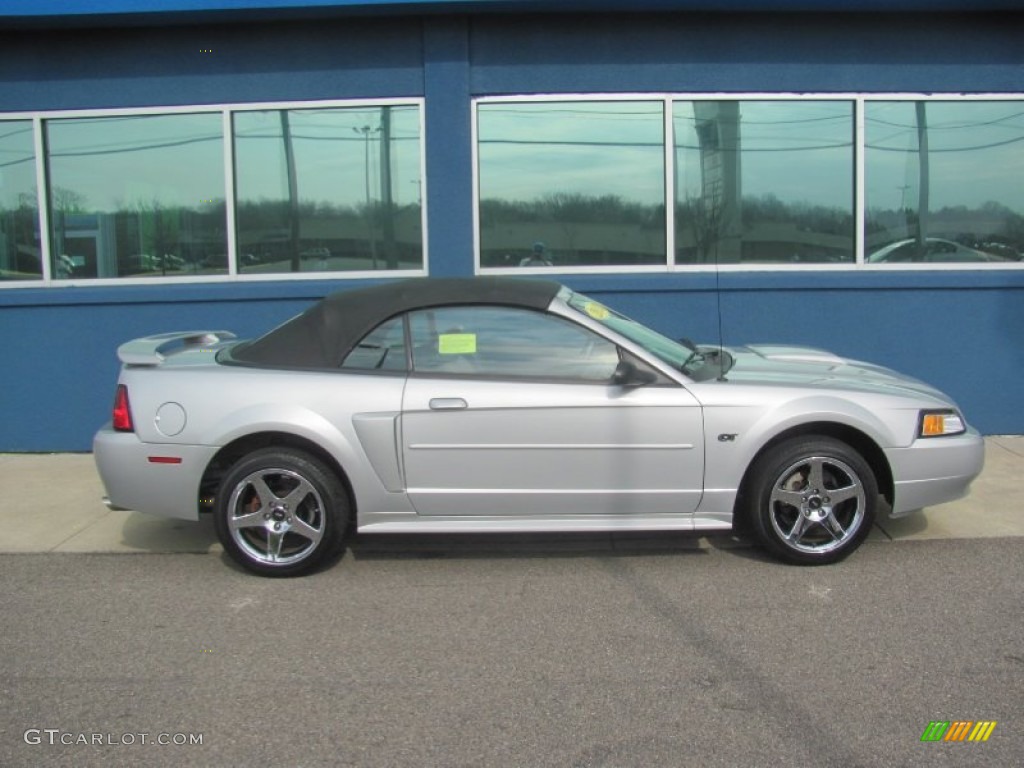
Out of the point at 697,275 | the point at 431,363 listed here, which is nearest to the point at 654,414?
the point at 431,363

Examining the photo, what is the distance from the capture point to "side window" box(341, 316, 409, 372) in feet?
17.3

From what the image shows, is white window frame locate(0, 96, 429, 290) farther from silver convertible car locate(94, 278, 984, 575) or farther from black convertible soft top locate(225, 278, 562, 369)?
silver convertible car locate(94, 278, 984, 575)

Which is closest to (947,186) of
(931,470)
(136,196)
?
(931,470)

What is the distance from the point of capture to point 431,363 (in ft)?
17.3

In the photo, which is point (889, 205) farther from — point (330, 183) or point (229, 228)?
point (229, 228)

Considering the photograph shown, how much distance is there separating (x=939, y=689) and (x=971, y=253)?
234 inches

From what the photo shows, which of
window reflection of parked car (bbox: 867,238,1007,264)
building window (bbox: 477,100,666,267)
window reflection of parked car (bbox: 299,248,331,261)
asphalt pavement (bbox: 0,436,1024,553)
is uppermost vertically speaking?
building window (bbox: 477,100,666,267)

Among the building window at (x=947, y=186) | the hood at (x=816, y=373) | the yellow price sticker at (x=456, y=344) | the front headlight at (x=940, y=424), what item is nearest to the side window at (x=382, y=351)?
the yellow price sticker at (x=456, y=344)

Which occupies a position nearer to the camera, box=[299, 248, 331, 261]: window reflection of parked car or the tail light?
the tail light

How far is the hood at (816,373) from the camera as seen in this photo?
533 centimetres

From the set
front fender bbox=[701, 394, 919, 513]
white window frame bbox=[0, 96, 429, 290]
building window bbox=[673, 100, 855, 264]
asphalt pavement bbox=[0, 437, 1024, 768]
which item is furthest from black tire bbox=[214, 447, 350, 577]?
building window bbox=[673, 100, 855, 264]

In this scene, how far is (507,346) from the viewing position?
17.3 ft

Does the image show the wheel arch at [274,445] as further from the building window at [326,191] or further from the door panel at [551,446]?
the building window at [326,191]

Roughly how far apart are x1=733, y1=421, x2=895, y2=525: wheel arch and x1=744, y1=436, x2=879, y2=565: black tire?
3cm
